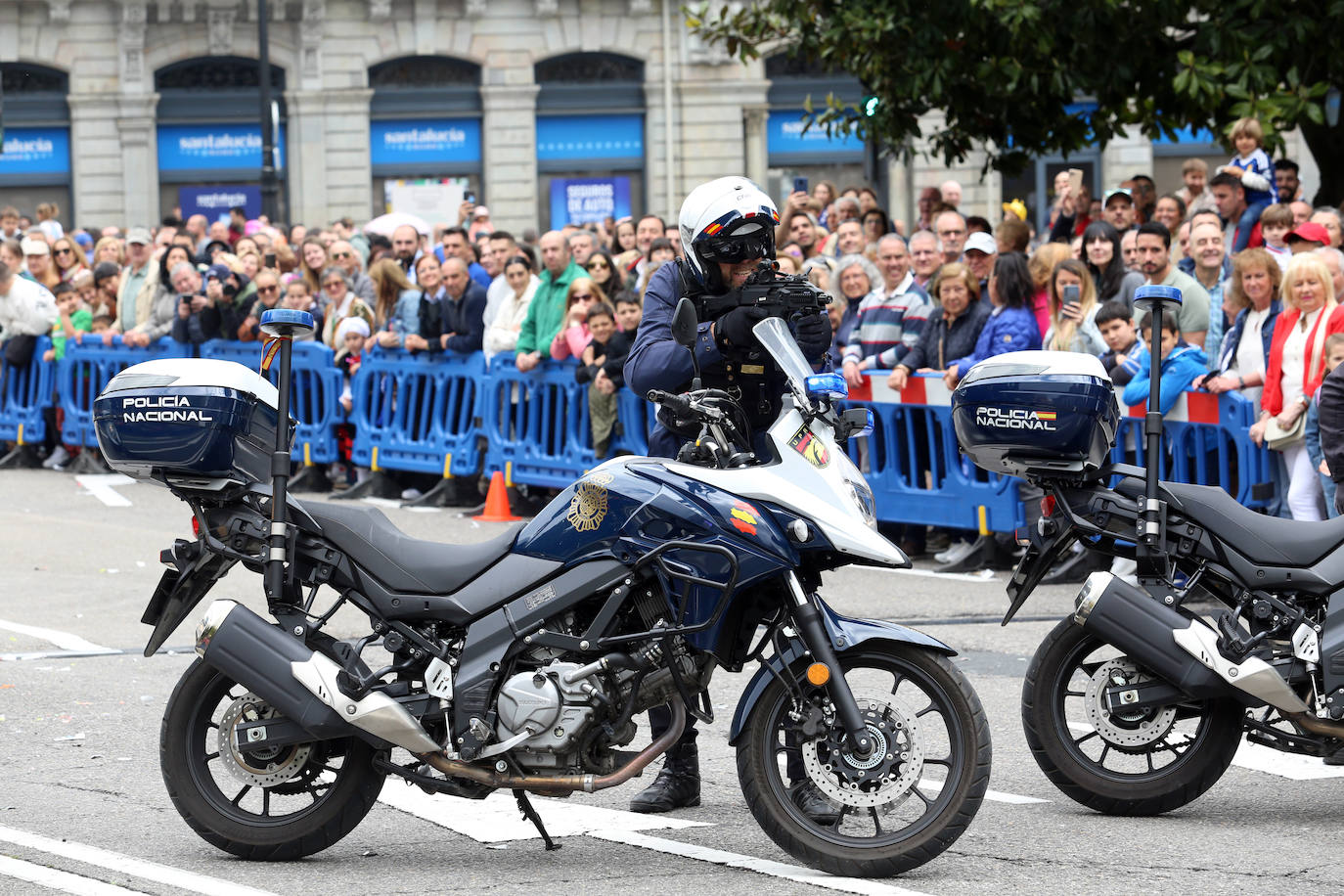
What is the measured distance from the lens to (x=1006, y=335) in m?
11.4

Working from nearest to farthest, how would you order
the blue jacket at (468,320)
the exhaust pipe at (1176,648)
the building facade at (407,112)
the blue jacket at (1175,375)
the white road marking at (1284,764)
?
1. the exhaust pipe at (1176,648)
2. the white road marking at (1284,764)
3. the blue jacket at (1175,375)
4. the blue jacket at (468,320)
5. the building facade at (407,112)

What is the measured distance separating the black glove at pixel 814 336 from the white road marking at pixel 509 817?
1453mm

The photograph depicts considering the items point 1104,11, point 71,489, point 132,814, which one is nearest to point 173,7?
point 71,489

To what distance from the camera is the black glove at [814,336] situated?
20.5 ft

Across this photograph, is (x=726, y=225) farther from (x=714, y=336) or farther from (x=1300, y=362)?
(x=1300, y=362)

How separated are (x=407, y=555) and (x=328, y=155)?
31.3 m

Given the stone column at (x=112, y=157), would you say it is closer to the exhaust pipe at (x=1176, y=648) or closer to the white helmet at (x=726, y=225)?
the white helmet at (x=726, y=225)

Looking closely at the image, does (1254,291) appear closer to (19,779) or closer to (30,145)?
(19,779)

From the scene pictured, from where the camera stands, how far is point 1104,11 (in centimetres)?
1427

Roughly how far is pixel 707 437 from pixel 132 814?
2.20 m

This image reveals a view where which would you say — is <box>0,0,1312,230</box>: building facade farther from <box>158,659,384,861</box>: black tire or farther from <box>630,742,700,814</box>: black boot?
<box>158,659,384,861</box>: black tire

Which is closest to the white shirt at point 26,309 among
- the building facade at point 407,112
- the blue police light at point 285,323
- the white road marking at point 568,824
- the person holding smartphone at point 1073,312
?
the person holding smartphone at point 1073,312

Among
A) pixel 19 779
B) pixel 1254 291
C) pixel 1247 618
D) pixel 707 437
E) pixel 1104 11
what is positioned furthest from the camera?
pixel 1104 11

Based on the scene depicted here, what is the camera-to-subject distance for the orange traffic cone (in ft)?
45.9
